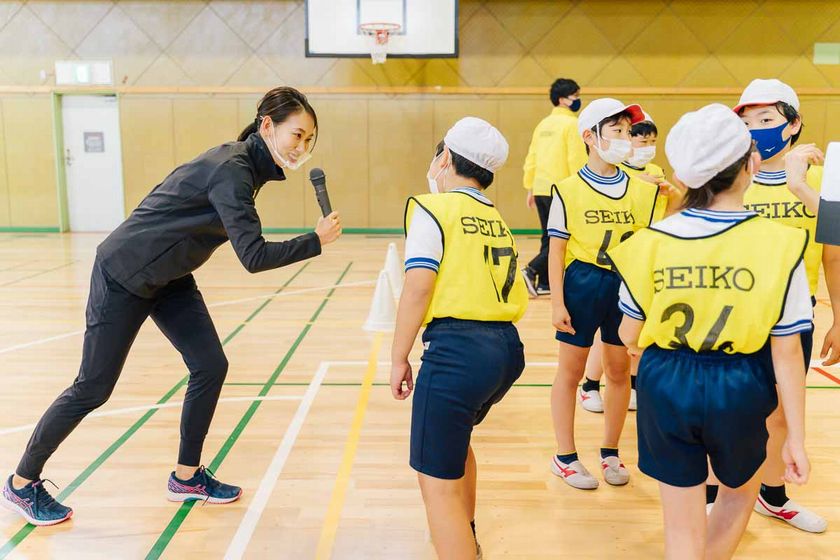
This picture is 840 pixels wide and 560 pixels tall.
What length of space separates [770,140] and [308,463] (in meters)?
2.34

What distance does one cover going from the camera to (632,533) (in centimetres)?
279

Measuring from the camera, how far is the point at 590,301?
9.84 feet

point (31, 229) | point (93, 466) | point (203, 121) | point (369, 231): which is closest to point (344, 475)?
point (93, 466)

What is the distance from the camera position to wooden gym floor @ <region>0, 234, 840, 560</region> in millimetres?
2709

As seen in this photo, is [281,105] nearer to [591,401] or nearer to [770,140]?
[770,140]

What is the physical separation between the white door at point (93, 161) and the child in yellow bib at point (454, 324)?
10946 mm

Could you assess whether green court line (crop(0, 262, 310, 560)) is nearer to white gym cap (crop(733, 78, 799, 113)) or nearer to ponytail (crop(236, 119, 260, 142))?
ponytail (crop(236, 119, 260, 142))

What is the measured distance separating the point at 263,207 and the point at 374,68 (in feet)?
9.22

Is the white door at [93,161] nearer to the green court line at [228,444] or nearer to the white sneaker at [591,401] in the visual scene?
the green court line at [228,444]

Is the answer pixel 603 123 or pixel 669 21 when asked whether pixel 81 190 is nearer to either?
pixel 669 21

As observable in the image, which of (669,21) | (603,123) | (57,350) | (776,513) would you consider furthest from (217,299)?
(669,21)

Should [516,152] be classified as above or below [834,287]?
above

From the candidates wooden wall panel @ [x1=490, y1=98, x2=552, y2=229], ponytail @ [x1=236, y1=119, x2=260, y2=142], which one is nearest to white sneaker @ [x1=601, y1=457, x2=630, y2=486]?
ponytail @ [x1=236, y1=119, x2=260, y2=142]

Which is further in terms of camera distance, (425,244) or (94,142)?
(94,142)
